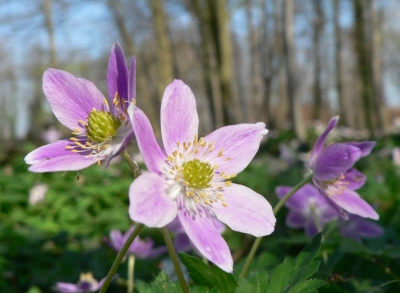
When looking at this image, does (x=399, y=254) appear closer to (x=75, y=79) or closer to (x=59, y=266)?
(x=75, y=79)

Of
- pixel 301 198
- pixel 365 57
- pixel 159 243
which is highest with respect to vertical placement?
pixel 301 198

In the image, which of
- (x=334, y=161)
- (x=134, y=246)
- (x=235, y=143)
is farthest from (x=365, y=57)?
(x=235, y=143)

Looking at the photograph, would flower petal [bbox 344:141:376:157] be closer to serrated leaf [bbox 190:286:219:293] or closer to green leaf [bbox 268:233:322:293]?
green leaf [bbox 268:233:322:293]

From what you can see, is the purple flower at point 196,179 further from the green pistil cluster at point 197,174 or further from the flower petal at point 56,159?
the flower petal at point 56,159

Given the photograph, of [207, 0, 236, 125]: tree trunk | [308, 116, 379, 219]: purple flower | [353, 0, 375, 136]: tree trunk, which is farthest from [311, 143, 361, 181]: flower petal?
[353, 0, 375, 136]: tree trunk

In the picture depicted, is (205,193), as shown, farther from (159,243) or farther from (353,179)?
(159,243)

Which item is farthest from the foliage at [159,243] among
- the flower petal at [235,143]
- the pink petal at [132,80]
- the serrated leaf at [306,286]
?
the pink petal at [132,80]

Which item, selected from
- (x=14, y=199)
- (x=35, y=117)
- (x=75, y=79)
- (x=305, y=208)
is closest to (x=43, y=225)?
(x=14, y=199)
